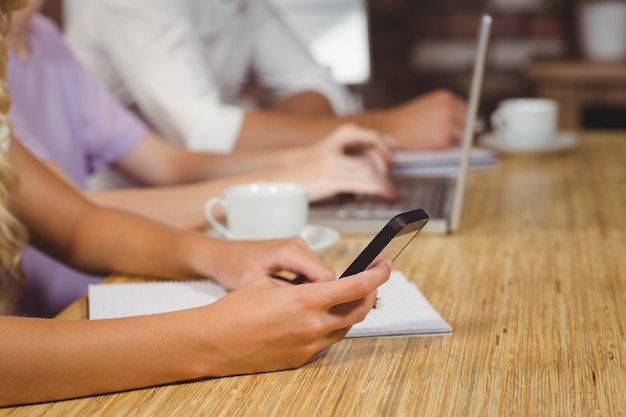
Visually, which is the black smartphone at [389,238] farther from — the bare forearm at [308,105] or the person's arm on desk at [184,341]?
the bare forearm at [308,105]

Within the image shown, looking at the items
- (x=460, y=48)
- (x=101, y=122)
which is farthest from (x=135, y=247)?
(x=460, y=48)

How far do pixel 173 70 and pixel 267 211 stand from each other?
894mm

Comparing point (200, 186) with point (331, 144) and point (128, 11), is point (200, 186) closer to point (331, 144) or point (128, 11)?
point (331, 144)

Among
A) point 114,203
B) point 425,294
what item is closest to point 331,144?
point 114,203

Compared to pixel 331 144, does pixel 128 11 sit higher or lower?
higher

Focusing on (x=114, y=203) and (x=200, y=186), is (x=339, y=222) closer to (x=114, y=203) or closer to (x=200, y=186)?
(x=200, y=186)

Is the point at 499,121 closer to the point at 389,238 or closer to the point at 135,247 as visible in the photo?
the point at 135,247

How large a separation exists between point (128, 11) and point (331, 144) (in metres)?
0.67

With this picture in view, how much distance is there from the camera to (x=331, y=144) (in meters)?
1.49

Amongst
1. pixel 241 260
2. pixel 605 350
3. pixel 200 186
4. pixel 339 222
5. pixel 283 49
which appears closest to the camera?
pixel 605 350

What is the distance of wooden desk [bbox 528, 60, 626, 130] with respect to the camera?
3.01 meters

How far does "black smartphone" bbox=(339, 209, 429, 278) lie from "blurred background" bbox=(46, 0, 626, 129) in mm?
2454

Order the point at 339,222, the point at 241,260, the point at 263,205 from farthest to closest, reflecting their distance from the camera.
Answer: the point at 339,222
the point at 263,205
the point at 241,260

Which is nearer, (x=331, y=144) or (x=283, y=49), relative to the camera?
(x=331, y=144)
